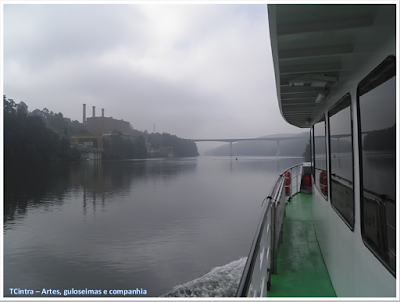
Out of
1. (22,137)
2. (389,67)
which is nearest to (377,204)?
(389,67)

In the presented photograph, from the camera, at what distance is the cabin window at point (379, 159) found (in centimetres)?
139

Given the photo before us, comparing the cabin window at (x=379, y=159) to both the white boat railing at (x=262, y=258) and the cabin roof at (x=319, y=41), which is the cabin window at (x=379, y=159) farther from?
the white boat railing at (x=262, y=258)

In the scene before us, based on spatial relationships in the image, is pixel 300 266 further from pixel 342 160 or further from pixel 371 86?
pixel 371 86

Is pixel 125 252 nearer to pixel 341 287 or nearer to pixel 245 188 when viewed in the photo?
pixel 341 287

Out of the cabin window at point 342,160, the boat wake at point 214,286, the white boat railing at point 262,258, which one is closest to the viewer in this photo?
the white boat railing at point 262,258

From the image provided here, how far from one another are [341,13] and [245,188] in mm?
23166

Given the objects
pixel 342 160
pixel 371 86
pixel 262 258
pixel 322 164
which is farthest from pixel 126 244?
pixel 371 86

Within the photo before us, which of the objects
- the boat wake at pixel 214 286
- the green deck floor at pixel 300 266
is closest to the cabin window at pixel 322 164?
the green deck floor at pixel 300 266

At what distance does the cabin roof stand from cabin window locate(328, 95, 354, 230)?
0.24 m

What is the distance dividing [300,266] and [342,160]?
135 cm

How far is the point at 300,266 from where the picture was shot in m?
3.07

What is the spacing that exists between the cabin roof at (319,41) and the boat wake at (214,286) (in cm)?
424

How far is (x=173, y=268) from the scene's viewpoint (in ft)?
27.2

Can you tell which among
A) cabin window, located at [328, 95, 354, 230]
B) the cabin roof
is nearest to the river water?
cabin window, located at [328, 95, 354, 230]
